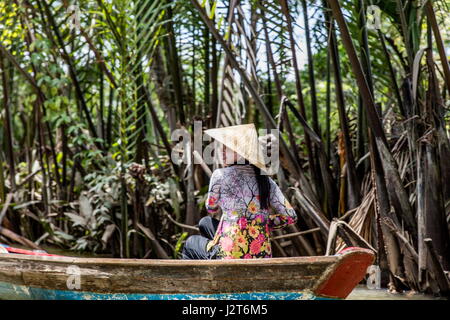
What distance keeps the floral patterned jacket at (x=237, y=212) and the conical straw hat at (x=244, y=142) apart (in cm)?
6

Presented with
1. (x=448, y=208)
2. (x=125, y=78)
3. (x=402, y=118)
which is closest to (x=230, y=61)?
(x=125, y=78)

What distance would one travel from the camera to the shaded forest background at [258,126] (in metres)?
4.04

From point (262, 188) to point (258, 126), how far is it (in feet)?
11.2

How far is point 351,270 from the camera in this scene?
9.16 feet

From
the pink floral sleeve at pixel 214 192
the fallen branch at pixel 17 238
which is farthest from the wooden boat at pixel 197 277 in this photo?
the fallen branch at pixel 17 238

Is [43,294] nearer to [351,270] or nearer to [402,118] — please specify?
[351,270]

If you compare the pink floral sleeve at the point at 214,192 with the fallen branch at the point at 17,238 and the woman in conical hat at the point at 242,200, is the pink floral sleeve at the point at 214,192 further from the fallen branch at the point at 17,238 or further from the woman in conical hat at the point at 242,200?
the fallen branch at the point at 17,238

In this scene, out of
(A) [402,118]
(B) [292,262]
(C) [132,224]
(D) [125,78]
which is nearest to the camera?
(B) [292,262]

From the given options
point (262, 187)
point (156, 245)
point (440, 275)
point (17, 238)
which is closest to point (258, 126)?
point (156, 245)

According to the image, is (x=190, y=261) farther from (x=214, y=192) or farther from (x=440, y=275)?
(x=440, y=275)

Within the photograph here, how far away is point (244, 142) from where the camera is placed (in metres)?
3.12

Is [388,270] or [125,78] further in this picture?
[125,78]

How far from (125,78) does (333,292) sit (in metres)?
2.69
